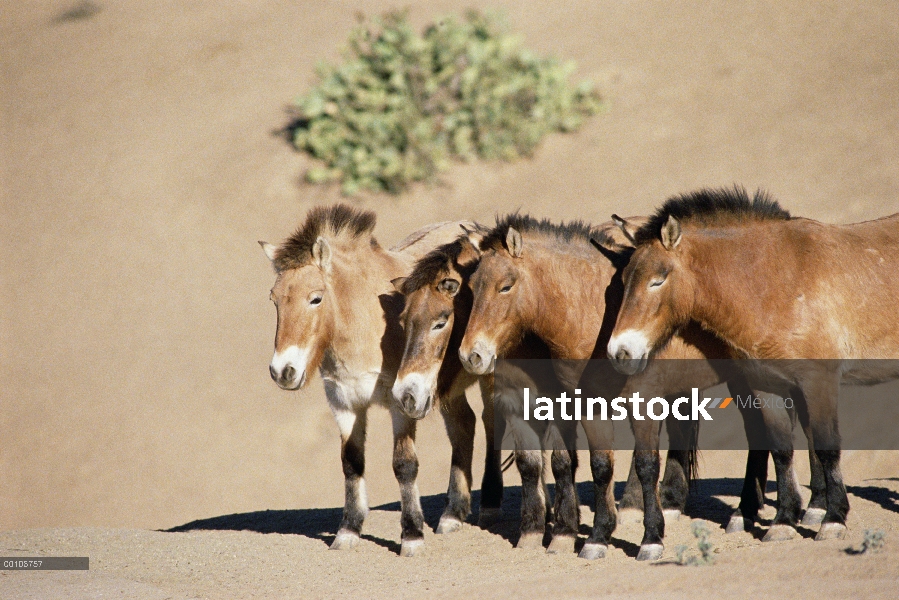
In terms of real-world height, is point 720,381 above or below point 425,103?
below

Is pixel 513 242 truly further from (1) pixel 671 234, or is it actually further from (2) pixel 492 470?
(2) pixel 492 470

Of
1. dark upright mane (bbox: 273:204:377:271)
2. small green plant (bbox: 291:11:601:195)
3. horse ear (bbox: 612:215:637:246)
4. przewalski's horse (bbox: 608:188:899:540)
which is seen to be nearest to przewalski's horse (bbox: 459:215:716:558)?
horse ear (bbox: 612:215:637:246)

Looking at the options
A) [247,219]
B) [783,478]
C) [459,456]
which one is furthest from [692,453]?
[247,219]

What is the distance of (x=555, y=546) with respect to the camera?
26.9 feet

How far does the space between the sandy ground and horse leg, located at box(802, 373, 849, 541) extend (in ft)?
1.64

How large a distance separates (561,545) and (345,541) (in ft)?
6.49

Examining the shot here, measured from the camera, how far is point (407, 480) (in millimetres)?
8742

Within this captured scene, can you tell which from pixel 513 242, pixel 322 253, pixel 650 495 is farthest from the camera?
pixel 322 253

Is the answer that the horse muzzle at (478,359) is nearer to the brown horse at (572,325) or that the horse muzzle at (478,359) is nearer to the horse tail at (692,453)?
the brown horse at (572,325)

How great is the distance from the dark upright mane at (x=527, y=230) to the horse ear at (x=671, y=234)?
0.93 meters

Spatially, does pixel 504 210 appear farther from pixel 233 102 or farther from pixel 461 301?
pixel 461 301

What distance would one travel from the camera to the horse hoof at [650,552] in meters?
7.47

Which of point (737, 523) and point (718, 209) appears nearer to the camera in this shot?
point (718, 209)

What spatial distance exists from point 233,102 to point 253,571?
23426mm
